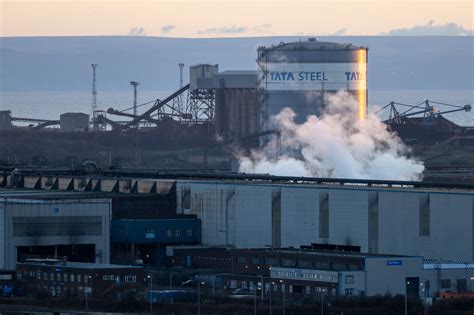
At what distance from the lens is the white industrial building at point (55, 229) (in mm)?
58625

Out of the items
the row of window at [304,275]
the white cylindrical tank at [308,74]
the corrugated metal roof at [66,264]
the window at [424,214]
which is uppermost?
the white cylindrical tank at [308,74]

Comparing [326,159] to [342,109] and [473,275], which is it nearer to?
[342,109]

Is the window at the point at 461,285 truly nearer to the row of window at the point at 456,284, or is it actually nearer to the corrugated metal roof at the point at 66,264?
the row of window at the point at 456,284

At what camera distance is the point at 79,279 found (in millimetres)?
52219

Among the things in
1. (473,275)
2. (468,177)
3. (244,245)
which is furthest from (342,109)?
(473,275)

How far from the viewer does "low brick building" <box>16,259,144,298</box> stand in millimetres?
51781

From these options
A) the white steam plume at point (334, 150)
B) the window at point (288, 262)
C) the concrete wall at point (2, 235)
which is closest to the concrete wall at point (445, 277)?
the window at point (288, 262)

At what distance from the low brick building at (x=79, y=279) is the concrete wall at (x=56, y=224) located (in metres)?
4.16

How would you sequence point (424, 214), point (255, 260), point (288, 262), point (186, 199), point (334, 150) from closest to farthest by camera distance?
point (288, 262), point (255, 260), point (424, 214), point (186, 199), point (334, 150)

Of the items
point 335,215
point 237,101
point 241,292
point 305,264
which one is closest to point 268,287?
point 241,292

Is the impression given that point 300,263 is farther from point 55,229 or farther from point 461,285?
point 55,229

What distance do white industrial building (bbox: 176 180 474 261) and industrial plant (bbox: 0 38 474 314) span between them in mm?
46

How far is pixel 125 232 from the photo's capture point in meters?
62.4

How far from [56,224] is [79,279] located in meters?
7.58
